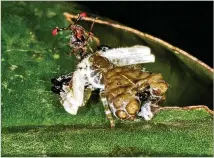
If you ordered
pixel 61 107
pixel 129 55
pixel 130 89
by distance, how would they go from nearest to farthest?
1. pixel 130 89
2. pixel 61 107
3. pixel 129 55

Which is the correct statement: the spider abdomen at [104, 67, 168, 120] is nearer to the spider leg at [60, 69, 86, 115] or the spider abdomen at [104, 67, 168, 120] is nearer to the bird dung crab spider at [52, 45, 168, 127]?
the bird dung crab spider at [52, 45, 168, 127]

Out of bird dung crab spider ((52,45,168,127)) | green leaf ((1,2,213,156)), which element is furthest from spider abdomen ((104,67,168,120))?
green leaf ((1,2,213,156))

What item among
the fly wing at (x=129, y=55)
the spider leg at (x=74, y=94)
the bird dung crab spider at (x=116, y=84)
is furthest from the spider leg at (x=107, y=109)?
the fly wing at (x=129, y=55)

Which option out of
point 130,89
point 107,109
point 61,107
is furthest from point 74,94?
point 130,89

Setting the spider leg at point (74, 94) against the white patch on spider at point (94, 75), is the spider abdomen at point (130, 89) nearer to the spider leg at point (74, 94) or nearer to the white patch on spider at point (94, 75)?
the white patch on spider at point (94, 75)

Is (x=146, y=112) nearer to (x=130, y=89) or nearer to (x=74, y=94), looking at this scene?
(x=130, y=89)

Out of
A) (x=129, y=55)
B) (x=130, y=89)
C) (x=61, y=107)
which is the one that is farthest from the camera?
(x=129, y=55)

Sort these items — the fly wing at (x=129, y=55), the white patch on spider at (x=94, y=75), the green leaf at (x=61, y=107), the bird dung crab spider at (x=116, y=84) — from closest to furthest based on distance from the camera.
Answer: the green leaf at (x=61, y=107) < the bird dung crab spider at (x=116, y=84) < the white patch on spider at (x=94, y=75) < the fly wing at (x=129, y=55)

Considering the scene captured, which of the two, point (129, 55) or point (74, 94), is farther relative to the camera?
point (129, 55)
